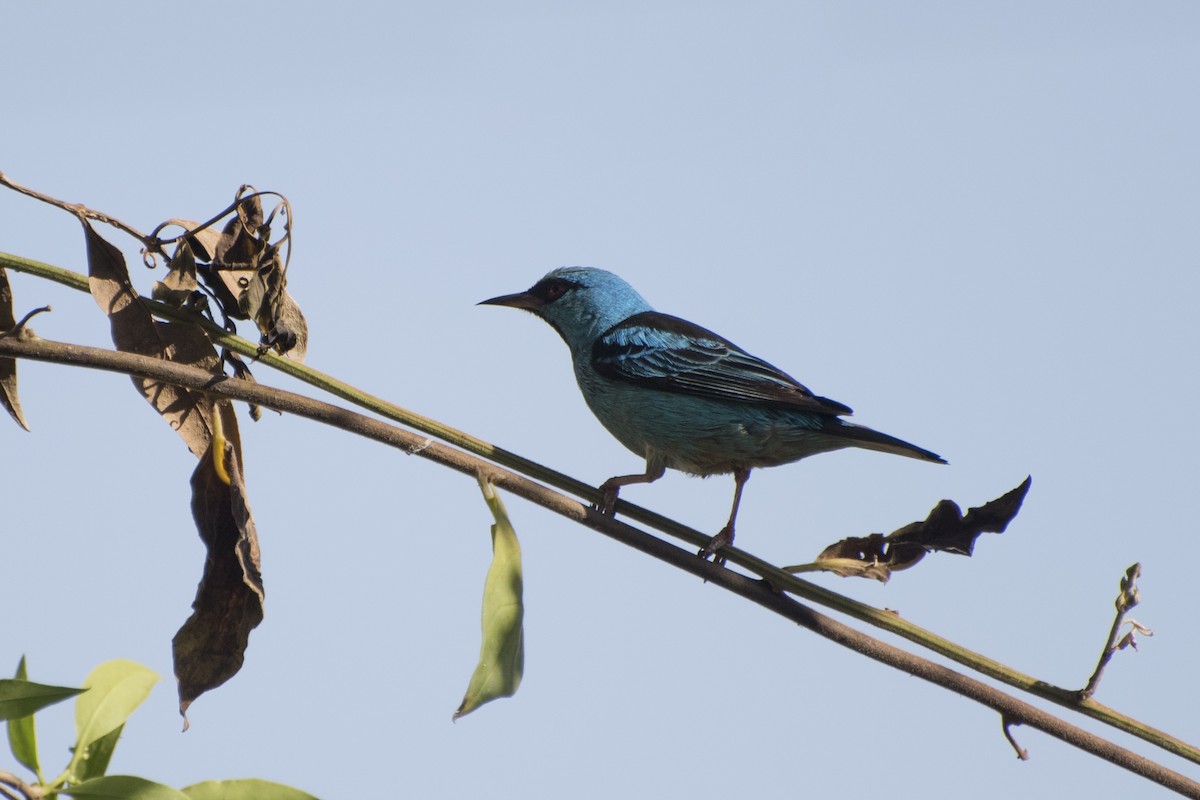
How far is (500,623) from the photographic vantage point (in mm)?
2428

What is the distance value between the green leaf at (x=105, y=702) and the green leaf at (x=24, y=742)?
62 millimetres

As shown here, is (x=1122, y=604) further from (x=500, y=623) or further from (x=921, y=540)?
(x=500, y=623)

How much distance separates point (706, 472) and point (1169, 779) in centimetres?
273

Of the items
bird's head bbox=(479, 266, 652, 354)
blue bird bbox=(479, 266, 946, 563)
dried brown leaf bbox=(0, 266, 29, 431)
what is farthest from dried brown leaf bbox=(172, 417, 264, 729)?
bird's head bbox=(479, 266, 652, 354)

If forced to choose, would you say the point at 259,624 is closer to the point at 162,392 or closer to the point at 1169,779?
the point at 162,392

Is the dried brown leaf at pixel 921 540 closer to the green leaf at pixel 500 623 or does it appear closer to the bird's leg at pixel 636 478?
the green leaf at pixel 500 623

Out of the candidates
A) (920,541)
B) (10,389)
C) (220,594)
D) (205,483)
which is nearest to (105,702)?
(220,594)

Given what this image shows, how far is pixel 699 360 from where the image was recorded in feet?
16.7

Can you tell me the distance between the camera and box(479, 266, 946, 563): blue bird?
4.64 meters

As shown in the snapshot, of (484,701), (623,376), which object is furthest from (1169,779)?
(623,376)

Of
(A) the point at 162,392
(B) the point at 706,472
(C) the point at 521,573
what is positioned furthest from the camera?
(B) the point at 706,472

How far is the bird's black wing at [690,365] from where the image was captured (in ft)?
15.5

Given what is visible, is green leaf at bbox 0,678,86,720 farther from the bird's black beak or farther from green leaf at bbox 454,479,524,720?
the bird's black beak

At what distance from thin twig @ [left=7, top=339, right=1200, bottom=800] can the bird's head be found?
320 cm
